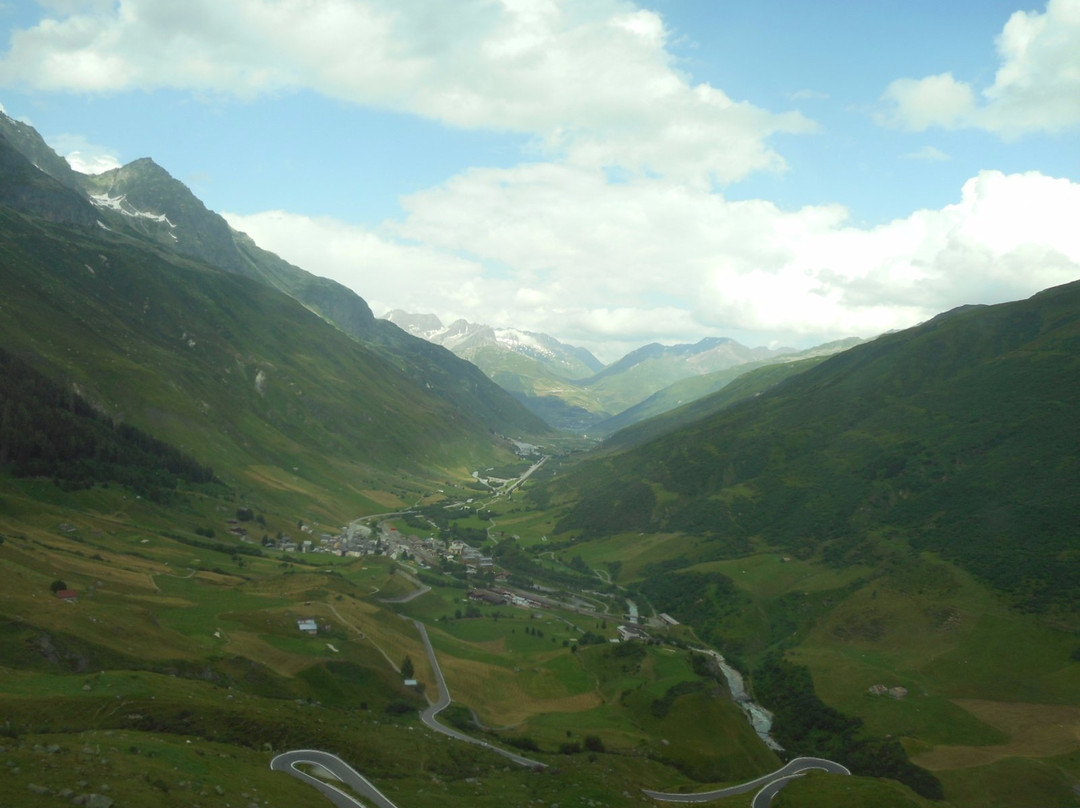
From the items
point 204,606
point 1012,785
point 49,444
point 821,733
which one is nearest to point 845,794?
point 1012,785

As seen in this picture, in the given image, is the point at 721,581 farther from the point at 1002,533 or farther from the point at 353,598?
the point at 353,598

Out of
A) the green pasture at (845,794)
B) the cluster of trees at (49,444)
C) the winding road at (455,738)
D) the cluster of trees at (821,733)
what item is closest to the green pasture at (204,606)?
the winding road at (455,738)

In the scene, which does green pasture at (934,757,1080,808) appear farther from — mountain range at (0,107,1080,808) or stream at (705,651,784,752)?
stream at (705,651,784,752)

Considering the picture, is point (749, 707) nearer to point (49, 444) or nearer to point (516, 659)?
point (516, 659)

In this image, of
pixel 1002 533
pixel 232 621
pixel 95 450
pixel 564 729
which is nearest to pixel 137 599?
pixel 232 621

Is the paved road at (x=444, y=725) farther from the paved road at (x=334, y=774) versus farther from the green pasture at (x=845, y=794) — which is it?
the green pasture at (x=845, y=794)
